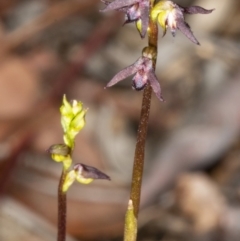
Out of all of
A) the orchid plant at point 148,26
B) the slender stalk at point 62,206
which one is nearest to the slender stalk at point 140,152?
the orchid plant at point 148,26

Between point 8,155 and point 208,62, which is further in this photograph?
point 208,62

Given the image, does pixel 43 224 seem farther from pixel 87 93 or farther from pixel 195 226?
pixel 87 93

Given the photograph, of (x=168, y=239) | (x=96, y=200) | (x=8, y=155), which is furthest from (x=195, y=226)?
(x=8, y=155)

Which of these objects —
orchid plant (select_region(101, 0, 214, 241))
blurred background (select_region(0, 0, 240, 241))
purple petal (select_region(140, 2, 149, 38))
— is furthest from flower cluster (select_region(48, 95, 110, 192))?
blurred background (select_region(0, 0, 240, 241))

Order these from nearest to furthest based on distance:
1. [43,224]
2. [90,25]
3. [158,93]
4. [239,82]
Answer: [158,93] < [43,224] < [239,82] < [90,25]

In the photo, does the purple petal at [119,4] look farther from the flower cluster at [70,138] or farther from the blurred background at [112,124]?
the blurred background at [112,124]

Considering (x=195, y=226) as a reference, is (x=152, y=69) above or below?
below
